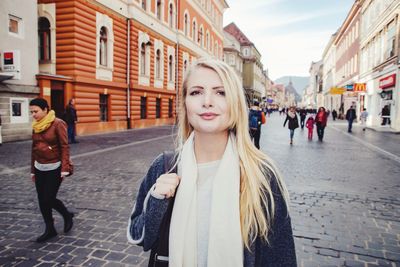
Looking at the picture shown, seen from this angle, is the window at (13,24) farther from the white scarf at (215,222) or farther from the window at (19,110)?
the white scarf at (215,222)

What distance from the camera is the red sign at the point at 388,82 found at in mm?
22244

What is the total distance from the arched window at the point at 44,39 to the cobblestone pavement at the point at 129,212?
29.5ft

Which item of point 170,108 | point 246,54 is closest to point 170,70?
point 170,108

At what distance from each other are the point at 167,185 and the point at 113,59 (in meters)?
19.8

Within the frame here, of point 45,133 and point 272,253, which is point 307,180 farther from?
point 272,253

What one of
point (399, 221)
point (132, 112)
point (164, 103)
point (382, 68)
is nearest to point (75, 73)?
point (132, 112)

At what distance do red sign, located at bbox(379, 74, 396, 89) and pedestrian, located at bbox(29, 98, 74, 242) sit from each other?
77.6 ft

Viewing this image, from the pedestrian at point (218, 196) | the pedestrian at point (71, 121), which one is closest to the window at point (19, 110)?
the pedestrian at point (71, 121)

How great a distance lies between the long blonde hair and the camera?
1.59 metres

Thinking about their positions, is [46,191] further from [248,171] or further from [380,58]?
[380,58]

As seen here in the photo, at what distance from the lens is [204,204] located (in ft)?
5.37

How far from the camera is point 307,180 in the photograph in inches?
300

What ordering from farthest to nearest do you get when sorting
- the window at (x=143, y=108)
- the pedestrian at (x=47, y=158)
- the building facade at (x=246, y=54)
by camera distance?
the building facade at (x=246, y=54), the window at (x=143, y=108), the pedestrian at (x=47, y=158)

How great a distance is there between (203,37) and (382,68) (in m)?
19.5
